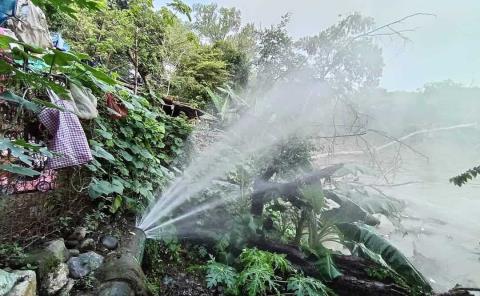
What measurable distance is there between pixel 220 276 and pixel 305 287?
0.98 m

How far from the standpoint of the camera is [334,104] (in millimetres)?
5254

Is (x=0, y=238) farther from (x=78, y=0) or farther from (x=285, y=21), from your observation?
(x=285, y=21)

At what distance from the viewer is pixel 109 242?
3.00 meters

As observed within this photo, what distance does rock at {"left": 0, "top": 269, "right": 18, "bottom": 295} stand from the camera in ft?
5.67

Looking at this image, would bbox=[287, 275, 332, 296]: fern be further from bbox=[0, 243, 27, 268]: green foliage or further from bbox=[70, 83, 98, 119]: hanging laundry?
Answer: bbox=[70, 83, 98, 119]: hanging laundry

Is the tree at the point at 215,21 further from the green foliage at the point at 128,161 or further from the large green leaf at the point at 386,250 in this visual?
the large green leaf at the point at 386,250

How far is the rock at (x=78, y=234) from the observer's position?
2.78 m

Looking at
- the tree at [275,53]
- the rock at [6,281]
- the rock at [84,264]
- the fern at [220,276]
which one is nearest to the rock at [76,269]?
the rock at [84,264]

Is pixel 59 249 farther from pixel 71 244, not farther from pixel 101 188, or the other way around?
pixel 101 188

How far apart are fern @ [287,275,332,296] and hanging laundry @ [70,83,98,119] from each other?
Result: 106 inches

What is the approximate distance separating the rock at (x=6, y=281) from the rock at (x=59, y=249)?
442 mm

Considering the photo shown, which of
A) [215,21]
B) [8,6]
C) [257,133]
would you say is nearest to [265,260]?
[257,133]

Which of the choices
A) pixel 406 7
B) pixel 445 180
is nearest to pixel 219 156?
pixel 406 7

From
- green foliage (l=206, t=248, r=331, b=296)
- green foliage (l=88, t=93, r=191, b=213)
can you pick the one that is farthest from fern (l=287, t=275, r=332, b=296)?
green foliage (l=88, t=93, r=191, b=213)
